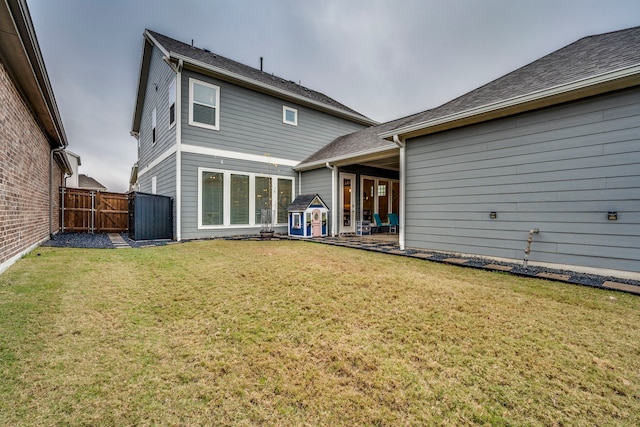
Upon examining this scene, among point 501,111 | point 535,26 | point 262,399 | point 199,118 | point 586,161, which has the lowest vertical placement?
point 262,399

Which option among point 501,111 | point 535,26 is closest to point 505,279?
point 501,111

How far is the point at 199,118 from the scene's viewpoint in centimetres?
836

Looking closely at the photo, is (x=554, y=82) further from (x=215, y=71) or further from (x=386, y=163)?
(x=215, y=71)

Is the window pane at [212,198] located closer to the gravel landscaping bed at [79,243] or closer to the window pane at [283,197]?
the window pane at [283,197]

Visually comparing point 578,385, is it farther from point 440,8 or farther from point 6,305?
point 440,8

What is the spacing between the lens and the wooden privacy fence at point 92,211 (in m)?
10.5

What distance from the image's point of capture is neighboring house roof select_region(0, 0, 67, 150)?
9.85ft

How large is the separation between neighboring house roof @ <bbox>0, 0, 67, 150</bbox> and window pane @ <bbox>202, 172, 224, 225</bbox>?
11.9ft

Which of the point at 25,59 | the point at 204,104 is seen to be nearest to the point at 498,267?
A: the point at 25,59

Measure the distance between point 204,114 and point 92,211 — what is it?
268 inches

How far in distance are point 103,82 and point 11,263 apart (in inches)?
573

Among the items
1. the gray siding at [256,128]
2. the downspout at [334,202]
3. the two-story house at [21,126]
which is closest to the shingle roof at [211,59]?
the gray siding at [256,128]

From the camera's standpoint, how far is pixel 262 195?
9.73m

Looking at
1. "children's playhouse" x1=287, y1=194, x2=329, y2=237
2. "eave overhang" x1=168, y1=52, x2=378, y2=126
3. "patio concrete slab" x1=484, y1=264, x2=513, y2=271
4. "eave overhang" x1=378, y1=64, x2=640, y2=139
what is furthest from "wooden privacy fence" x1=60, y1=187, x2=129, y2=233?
"patio concrete slab" x1=484, y1=264, x2=513, y2=271
